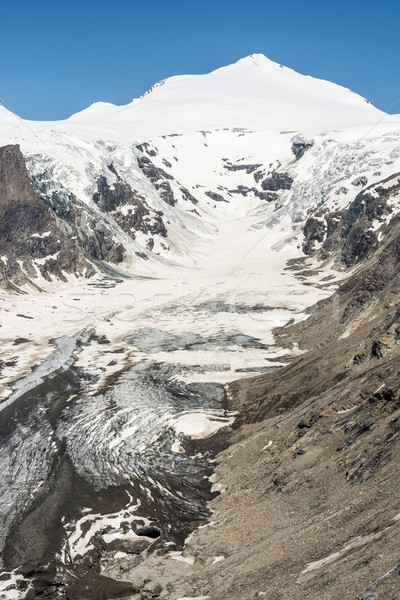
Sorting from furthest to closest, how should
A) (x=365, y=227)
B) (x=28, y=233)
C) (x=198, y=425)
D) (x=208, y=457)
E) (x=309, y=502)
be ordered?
(x=365, y=227) < (x=28, y=233) < (x=198, y=425) < (x=208, y=457) < (x=309, y=502)

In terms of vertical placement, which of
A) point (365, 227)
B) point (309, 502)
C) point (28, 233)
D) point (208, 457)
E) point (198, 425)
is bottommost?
point (208, 457)

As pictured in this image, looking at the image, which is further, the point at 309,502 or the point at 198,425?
the point at 198,425

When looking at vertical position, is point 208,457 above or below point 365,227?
below

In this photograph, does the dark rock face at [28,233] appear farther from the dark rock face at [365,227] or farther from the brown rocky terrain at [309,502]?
the brown rocky terrain at [309,502]

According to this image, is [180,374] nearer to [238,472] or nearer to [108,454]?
[108,454]

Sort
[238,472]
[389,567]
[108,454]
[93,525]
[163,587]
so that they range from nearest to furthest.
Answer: [389,567] → [163,587] → [93,525] → [238,472] → [108,454]

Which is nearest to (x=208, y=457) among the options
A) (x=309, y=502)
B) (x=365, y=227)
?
(x=309, y=502)

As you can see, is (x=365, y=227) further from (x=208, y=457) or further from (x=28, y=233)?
(x=208, y=457)

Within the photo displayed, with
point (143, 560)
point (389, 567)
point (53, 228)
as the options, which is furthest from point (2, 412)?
point (53, 228)
